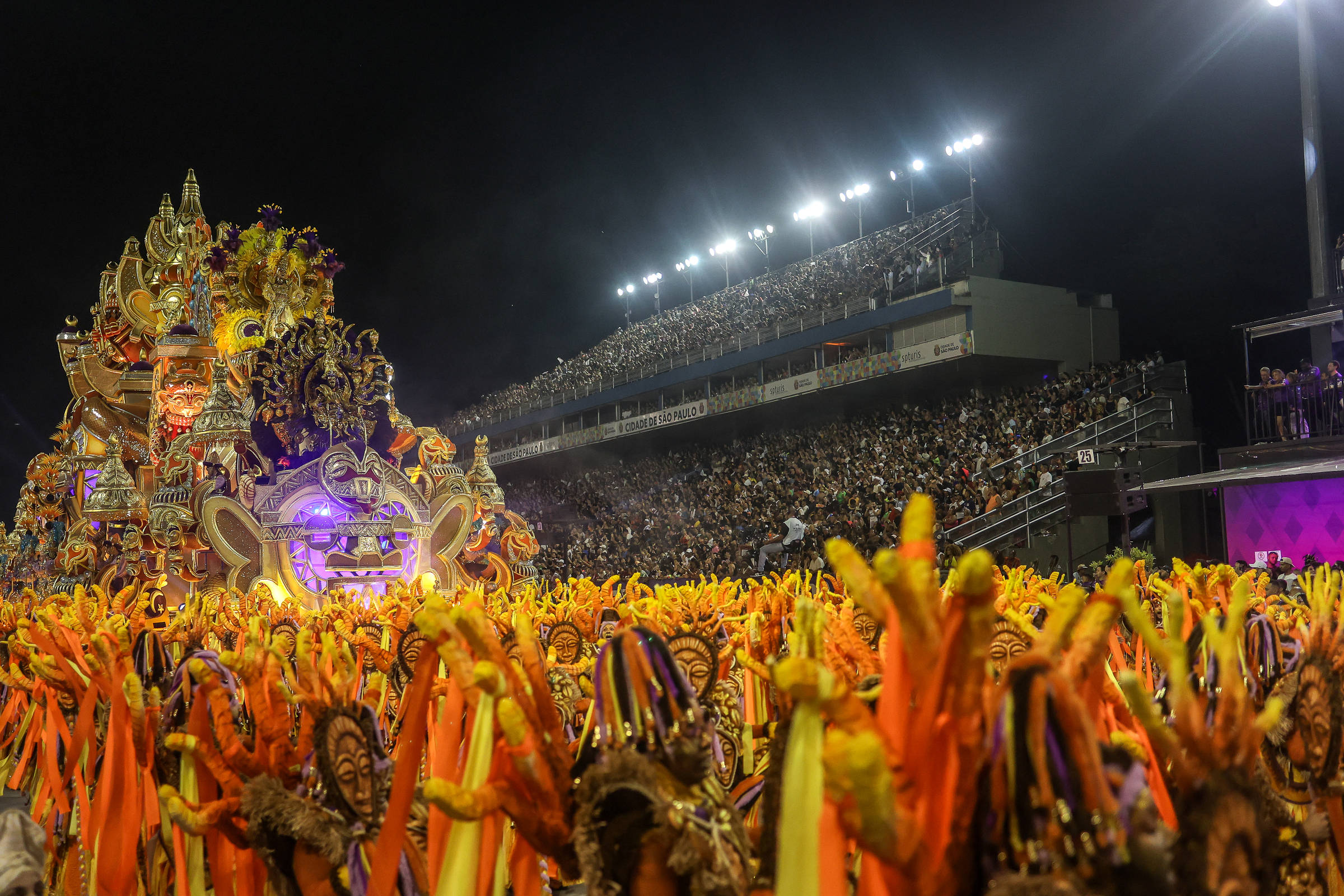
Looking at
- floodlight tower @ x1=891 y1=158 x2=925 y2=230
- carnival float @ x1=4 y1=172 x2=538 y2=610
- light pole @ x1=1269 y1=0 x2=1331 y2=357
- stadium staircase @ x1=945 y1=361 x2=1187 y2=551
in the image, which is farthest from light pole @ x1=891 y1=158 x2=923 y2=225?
carnival float @ x1=4 y1=172 x2=538 y2=610

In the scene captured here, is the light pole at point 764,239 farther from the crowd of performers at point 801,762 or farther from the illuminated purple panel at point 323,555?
the crowd of performers at point 801,762

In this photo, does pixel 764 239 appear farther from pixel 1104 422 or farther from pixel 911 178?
pixel 1104 422

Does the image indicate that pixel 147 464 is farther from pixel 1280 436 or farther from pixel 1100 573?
pixel 1280 436

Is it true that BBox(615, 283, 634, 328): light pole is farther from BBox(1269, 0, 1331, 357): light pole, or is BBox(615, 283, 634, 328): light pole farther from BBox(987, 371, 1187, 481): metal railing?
BBox(1269, 0, 1331, 357): light pole

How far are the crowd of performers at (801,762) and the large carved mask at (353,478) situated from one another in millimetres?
9066

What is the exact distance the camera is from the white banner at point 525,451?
35.5 m

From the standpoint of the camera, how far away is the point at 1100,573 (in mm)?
10000

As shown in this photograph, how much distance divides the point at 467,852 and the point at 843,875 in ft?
3.11

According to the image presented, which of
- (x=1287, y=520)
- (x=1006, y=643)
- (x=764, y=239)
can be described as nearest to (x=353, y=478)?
(x=1006, y=643)

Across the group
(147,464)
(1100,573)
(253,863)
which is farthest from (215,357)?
(253,863)

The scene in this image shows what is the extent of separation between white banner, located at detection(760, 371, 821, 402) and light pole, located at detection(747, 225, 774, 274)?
876 cm

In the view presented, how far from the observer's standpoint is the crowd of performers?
5.18 ft

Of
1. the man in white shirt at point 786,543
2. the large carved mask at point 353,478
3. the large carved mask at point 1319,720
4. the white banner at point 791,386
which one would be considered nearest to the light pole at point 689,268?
the white banner at point 791,386

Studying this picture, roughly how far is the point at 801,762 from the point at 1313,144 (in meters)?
14.9
